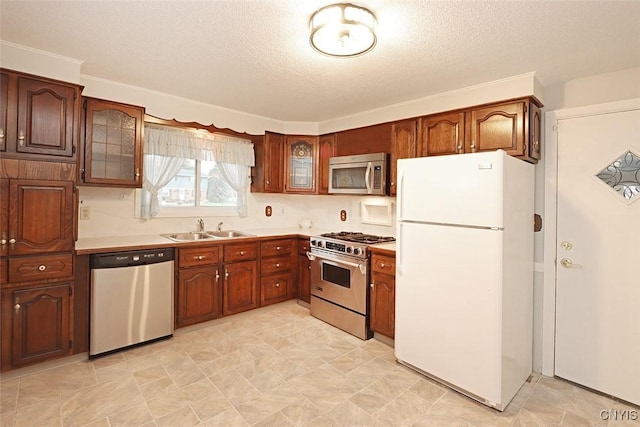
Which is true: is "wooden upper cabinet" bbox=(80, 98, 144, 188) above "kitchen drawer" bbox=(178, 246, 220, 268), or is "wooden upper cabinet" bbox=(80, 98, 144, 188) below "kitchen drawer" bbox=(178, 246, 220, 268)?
above

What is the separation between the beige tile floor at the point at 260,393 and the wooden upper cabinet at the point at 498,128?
6.00 ft

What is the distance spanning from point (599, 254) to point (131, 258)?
12.1 ft

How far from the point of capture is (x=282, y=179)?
430 centimetres

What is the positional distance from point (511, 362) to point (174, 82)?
3.52 m

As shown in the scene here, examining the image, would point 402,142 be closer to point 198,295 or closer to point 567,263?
point 567,263

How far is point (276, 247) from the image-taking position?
3951mm

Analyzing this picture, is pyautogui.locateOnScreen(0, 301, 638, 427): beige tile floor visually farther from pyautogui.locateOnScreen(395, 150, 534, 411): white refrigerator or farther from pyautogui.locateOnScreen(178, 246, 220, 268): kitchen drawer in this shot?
pyautogui.locateOnScreen(178, 246, 220, 268): kitchen drawer

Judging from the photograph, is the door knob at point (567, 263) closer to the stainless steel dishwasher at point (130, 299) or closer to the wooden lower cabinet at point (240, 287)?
the wooden lower cabinet at point (240, 287)

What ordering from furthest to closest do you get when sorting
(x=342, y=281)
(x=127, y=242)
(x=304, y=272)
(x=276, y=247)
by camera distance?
(x=304, y=272) → (x=276, y=247) → (x=342, y=281) → (x=127, y=242)

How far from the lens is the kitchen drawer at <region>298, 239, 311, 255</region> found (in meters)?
4.00

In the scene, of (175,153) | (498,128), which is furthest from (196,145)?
(498,128)

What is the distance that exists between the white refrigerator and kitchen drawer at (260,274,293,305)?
1.72 meters

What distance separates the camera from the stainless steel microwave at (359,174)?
11.3ft

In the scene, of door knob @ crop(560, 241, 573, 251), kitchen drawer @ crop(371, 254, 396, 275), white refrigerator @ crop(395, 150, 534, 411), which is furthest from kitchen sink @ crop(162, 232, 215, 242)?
door knob @ crop(560, 241, 573, 251)
